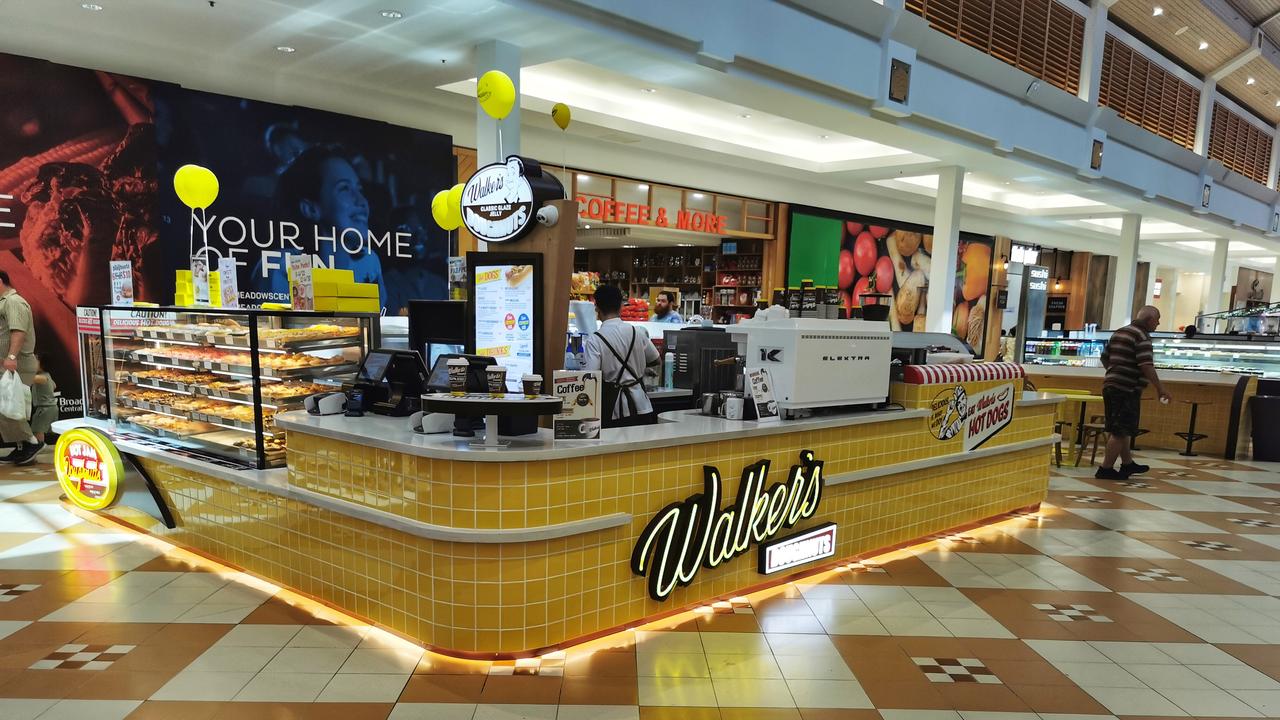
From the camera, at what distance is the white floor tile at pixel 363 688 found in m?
2.89

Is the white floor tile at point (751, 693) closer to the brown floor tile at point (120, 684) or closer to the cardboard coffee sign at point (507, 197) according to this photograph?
the brown floor tile at point (120, 684)

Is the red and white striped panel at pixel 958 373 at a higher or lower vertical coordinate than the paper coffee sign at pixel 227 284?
lower

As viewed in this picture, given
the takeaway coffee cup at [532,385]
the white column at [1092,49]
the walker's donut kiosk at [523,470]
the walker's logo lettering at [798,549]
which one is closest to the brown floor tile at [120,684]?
the walker's donut kiosk at [523,470]

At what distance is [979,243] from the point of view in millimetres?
18594

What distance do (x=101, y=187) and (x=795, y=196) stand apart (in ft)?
35.7

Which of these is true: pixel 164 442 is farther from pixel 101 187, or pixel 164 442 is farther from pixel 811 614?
pixel 811 614

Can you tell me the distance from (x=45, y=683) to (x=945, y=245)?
40.7 feet

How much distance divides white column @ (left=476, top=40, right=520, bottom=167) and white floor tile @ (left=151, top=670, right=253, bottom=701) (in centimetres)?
503

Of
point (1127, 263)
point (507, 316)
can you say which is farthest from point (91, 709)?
point (1127, 263)

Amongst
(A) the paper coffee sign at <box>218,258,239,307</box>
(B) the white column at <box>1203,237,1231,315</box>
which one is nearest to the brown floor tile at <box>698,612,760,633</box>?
(A) the paper coffee sign at <box>218,258,239,307</box>

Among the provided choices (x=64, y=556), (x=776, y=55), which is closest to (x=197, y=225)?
(x=64, y=556)

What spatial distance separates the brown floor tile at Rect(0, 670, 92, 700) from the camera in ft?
9.48

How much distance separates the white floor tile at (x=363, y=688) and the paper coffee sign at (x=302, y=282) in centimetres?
233

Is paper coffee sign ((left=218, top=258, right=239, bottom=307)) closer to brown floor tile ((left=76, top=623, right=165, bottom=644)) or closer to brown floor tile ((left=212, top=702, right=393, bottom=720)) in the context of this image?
brown floor tile ((left=76, top=623, right=165, bottom=644))
